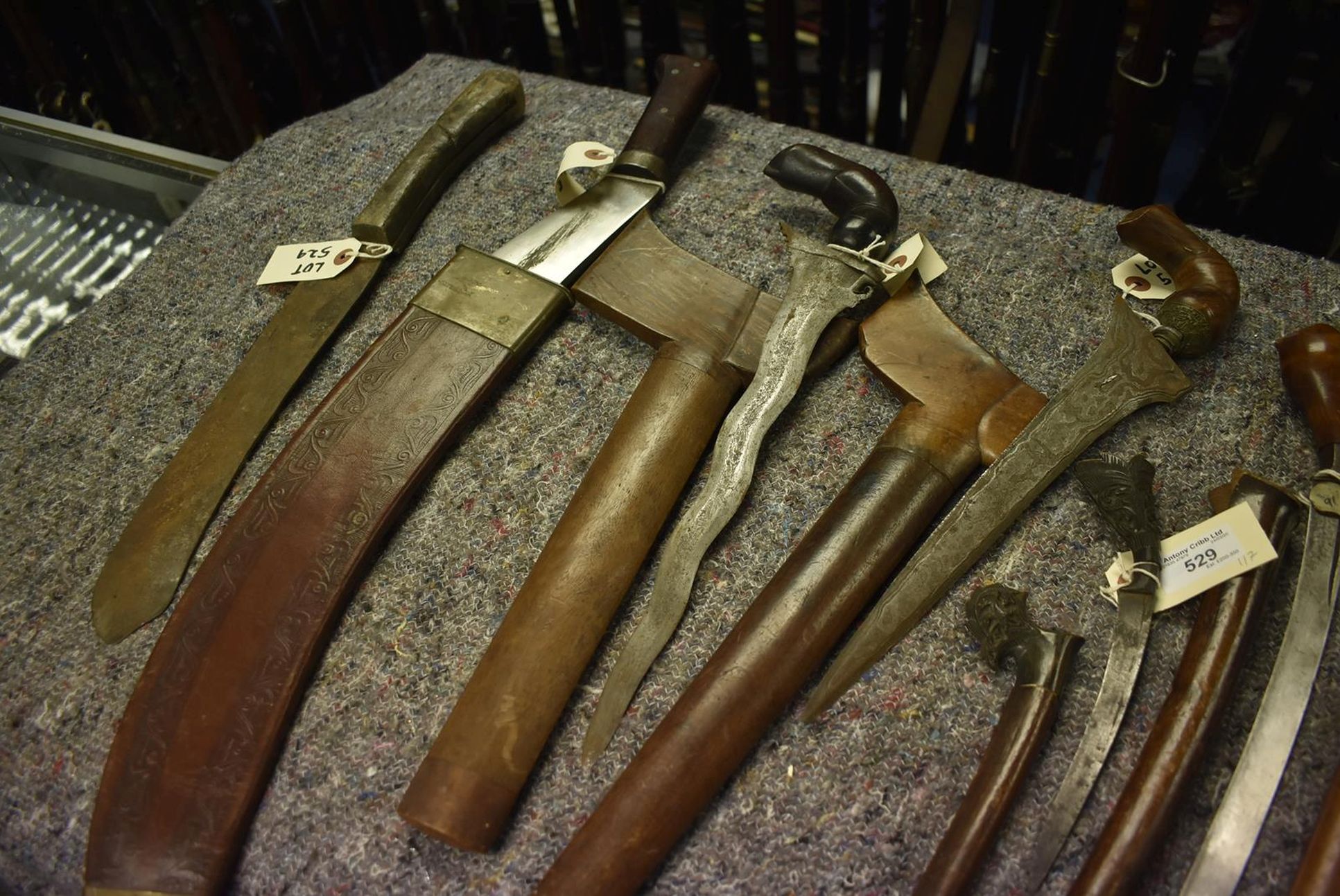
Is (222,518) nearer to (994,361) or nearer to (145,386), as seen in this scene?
(145,386)

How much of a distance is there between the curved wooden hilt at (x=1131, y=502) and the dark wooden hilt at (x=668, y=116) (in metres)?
0.90

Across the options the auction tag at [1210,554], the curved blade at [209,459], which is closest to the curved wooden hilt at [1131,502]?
the auction tag at [1210,554]

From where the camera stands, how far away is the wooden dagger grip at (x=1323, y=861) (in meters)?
0.92

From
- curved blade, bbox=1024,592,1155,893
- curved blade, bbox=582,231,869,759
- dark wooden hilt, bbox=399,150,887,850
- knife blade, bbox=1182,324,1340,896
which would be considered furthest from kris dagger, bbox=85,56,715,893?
knife blade, bbox=1182,324,1340,896

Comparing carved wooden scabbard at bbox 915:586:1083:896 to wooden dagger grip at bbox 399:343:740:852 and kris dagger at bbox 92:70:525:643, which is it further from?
Result: kris dagger at bbox 92:70:525:643

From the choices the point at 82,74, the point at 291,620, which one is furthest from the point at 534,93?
the point at 82,74

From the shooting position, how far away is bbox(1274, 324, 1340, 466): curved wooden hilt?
1.22 m

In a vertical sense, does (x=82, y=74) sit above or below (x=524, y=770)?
above

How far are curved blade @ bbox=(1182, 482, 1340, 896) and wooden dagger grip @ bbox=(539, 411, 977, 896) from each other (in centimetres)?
41

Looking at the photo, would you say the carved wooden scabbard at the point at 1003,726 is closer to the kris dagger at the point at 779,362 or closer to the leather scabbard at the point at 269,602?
the kris dagger at the point at 779,362

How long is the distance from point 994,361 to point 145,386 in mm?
1386

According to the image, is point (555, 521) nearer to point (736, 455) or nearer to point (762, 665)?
point (736, 455)

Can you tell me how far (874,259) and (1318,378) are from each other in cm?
62

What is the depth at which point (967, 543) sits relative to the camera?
1201 mm
